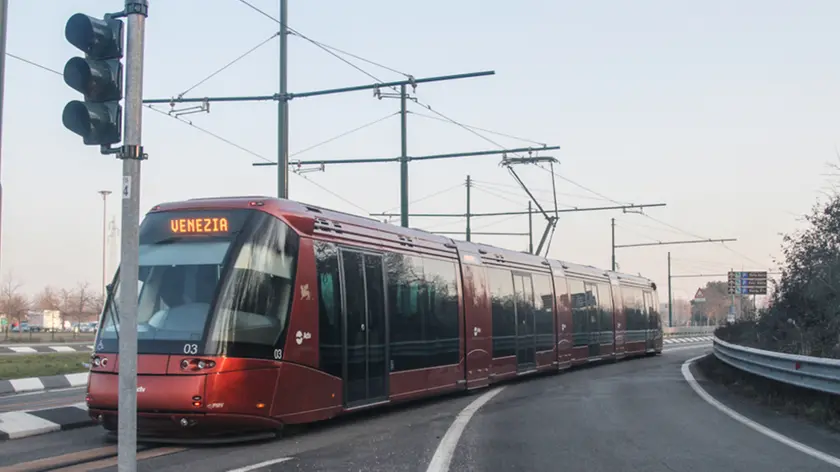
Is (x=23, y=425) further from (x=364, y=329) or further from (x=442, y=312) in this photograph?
(x=442, y=312)

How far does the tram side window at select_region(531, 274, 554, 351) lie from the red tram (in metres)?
6.00

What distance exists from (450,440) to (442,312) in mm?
5547

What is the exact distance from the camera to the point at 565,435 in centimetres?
1077

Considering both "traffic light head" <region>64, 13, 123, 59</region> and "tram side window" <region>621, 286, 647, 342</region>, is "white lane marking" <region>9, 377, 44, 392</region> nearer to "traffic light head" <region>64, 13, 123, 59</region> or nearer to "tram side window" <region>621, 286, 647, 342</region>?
"traffic light head" <region>64, 13, 123, 59</region>

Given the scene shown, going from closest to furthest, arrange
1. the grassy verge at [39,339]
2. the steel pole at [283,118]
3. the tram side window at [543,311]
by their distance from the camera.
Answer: the steel pole at [283,118], the tram side window at [543,311], the grassy verge at [39,339]

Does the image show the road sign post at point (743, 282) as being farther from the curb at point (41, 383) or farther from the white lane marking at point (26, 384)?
the white lane marking at point (26, 384)

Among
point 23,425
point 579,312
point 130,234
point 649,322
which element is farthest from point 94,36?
point 649,322

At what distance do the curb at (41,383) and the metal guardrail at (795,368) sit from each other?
14.1 metres

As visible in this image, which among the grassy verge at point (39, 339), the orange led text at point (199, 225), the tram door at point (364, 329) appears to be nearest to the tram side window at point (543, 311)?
the tram door at point (364, 329)

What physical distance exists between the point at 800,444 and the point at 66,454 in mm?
8384

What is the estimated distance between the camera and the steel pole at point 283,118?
1766cm

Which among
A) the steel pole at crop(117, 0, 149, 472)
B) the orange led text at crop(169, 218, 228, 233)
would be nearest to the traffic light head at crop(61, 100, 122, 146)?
the steel pole at crop(117, 0, 149, 472)

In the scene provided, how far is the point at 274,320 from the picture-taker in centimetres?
1046

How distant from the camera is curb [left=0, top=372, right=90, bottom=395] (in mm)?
17047
